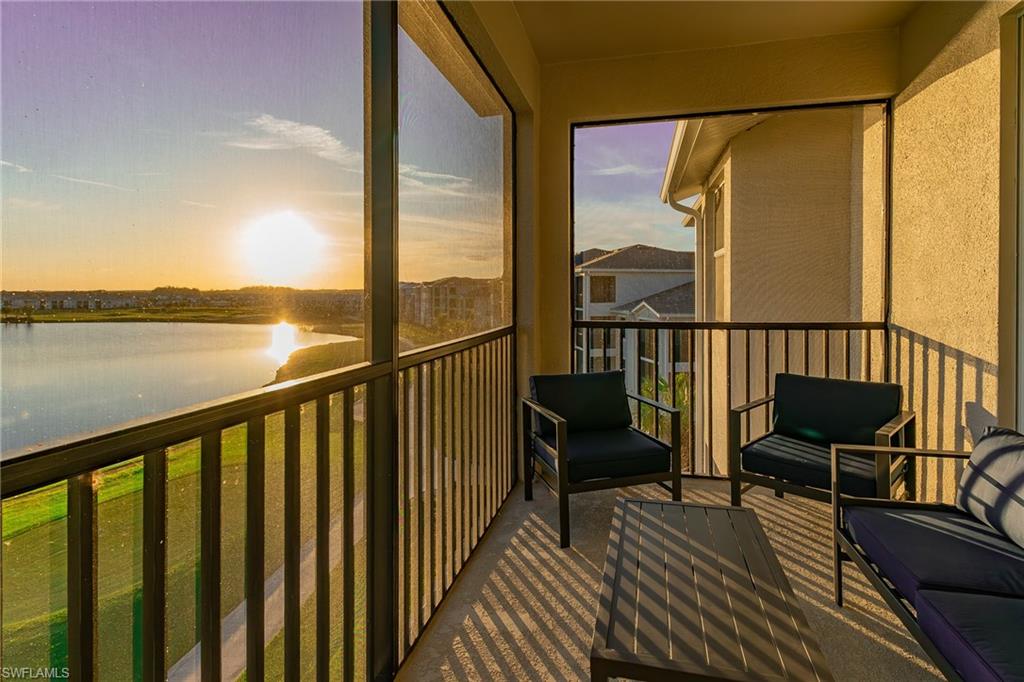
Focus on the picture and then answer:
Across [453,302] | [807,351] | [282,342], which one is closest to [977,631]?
[282,342]

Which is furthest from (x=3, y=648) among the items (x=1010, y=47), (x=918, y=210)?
(x=918, y=210)

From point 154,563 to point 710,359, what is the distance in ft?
13.1

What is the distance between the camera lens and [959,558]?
169 cm

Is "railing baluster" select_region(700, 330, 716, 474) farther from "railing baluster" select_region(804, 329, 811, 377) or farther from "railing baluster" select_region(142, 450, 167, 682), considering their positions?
"railing baluster" select_region(142, 450, 167, 682)

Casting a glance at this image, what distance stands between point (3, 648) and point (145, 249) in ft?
1.95

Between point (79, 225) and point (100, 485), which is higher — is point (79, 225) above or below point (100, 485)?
above

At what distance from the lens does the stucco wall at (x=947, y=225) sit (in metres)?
2.64

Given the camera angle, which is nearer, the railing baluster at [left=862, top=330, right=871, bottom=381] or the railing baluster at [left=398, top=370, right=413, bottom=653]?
the railing baluster at [left=398, top=370, right=413, bottom=653]

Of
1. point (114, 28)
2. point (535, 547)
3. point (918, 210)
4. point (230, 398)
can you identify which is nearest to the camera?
point (114, 28)

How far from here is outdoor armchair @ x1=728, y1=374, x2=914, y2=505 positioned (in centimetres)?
267

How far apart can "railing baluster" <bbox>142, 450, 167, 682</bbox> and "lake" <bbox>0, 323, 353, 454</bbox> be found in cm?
11

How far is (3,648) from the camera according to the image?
2.30 ft

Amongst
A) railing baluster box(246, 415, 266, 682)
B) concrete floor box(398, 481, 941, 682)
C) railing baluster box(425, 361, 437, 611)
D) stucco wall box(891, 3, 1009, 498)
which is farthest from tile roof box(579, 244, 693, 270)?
railing baluster box(246, 415, 266, 682)

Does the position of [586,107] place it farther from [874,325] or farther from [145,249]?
[145,249]
